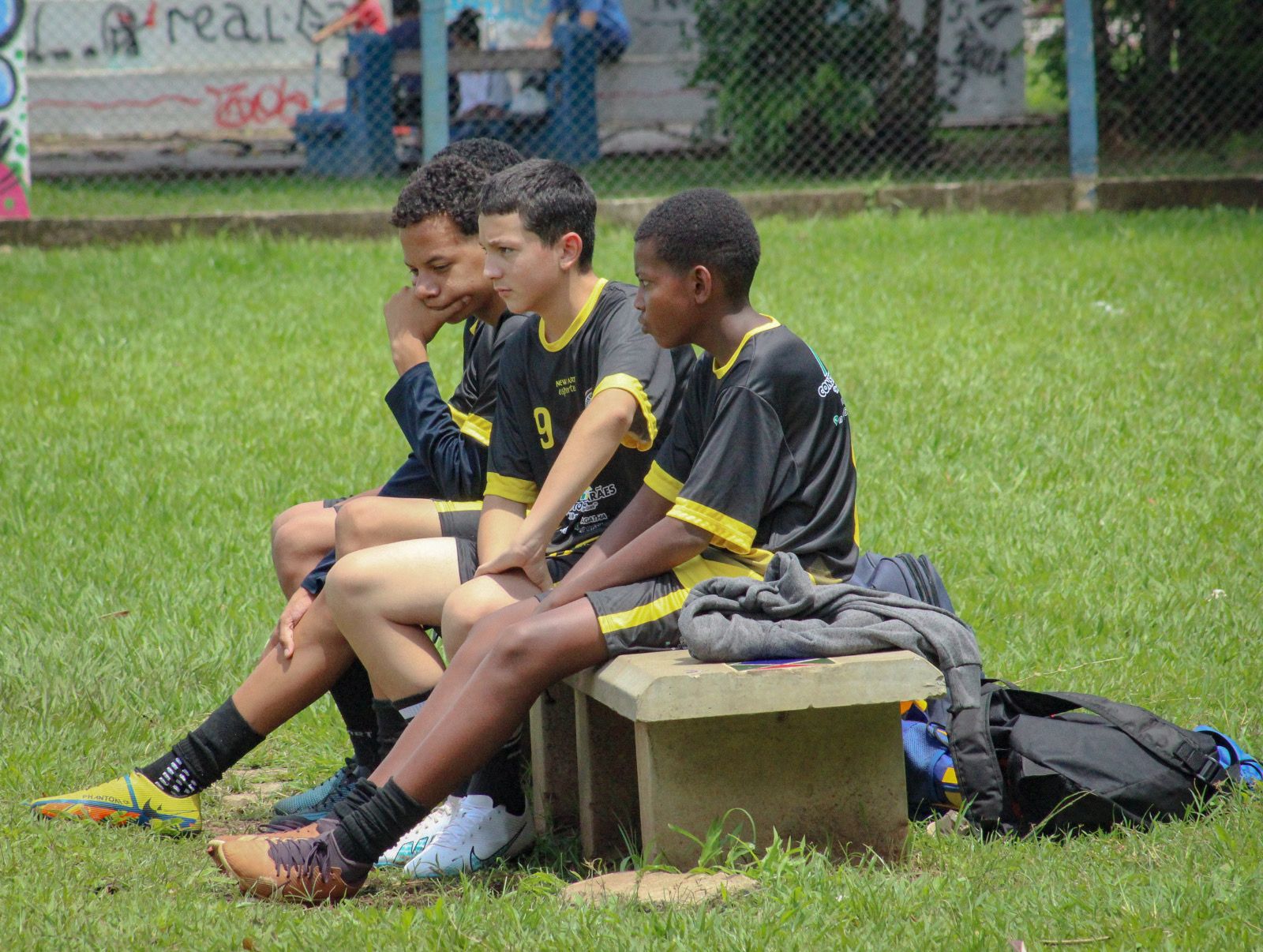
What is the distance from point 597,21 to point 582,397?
10.9 m

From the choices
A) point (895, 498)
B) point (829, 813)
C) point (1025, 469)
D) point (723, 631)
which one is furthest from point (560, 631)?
point (1025, 469)

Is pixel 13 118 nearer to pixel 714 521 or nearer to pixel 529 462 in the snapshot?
pixel 529 462

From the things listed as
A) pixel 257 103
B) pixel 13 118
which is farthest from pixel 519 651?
pixel 257 103

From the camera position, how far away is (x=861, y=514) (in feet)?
16.8

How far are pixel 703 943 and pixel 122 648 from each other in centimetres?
246

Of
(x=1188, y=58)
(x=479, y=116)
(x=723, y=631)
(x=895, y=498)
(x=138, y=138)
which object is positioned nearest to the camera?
(x=723, y=631)

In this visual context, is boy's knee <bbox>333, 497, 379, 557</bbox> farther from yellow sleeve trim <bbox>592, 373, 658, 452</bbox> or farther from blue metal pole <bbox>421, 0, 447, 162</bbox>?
blue metal pole <bbox>421, 0, 447, 162</bbox>

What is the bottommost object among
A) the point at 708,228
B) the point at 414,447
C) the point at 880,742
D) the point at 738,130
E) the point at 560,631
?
the point at 880,742

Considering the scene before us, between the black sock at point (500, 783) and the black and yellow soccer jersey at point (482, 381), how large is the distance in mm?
827

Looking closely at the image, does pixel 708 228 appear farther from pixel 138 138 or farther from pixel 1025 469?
pixel 138 138

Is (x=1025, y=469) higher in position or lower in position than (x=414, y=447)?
lower

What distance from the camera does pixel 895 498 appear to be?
17.3 feet

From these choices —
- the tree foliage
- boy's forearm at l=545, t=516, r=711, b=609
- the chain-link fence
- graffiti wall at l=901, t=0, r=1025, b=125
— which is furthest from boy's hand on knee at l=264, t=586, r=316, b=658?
graffiti wall at l=901, t=0, r=1025, b=125

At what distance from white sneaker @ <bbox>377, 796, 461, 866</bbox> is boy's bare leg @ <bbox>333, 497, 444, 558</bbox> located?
25.3 inches
